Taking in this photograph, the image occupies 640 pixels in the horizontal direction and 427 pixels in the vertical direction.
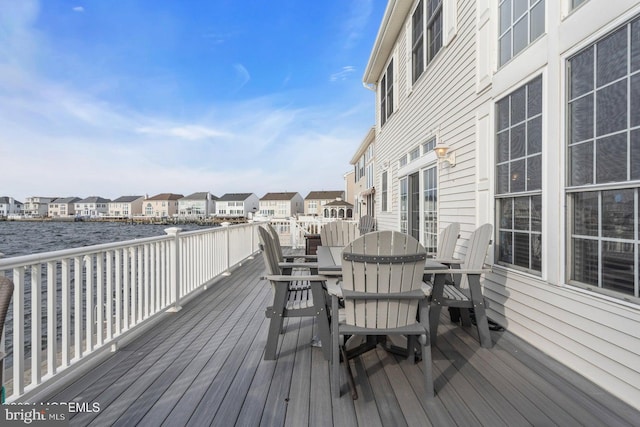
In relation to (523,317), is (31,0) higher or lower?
higher

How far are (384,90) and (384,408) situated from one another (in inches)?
318

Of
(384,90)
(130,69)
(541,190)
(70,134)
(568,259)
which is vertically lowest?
(568,259)

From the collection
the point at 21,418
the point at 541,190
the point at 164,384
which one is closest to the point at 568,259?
the point at 541,190

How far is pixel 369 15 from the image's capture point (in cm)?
1016

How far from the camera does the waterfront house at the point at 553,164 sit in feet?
6.09

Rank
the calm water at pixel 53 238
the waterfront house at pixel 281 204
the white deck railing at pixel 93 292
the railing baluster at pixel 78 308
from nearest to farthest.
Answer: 1. the white deck railing at pixel 93 292
2. the railing baluster at pixel 78 308
3. the calm water at pixel 53 238
4. the waterfront house at pixel 281 204

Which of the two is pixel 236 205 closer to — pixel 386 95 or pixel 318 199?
pixel 318 199

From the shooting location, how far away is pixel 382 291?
5.96 ft

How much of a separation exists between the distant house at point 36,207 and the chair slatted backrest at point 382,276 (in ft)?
299

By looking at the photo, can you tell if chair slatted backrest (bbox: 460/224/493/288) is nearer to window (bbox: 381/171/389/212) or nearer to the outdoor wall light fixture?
the outdoor wall light fixture

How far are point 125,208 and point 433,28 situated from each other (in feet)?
253

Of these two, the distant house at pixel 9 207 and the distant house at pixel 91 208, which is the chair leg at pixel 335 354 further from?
the distant house at pixel 9 207

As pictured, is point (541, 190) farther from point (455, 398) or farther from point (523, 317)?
point (455, 398)

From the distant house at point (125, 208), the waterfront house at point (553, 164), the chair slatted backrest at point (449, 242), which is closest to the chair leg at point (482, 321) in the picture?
the waterfront house at point (553, 164)
